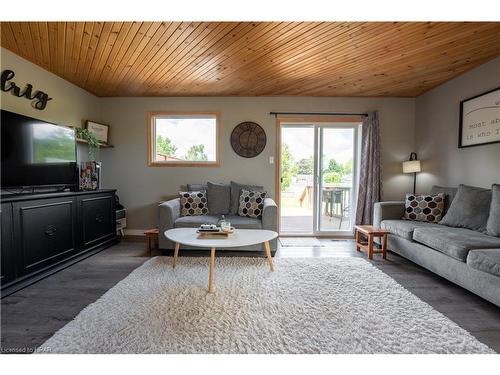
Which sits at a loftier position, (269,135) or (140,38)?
(140,38)

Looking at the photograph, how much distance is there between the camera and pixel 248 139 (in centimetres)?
400

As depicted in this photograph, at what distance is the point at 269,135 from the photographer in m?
4.00

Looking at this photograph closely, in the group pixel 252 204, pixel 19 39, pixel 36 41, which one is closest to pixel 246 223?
pixel 252 204

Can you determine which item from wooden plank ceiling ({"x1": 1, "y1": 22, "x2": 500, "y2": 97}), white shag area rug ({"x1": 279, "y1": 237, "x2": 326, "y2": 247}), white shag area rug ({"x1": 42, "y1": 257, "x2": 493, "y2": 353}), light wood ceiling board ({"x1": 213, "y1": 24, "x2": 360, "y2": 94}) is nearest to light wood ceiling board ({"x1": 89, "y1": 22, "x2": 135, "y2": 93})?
wooden plank ceiling ({"x1": 1, "y1": 22, "x2": 500, "y2": 97})

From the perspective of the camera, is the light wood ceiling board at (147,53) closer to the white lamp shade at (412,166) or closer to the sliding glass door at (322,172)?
the sliding glass door at (322,172)

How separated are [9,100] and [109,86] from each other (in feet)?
4.19

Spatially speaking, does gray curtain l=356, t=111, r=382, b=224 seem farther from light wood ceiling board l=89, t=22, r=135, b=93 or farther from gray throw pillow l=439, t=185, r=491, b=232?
light wood ceiling board l=89, t=22, r=135, b=93

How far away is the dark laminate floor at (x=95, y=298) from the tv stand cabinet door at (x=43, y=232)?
7.8 inches

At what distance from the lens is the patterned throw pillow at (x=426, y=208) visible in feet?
9.88

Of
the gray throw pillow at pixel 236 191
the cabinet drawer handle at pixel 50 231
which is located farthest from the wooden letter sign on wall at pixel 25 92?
Answer: the gray throw pillow at pixel 236 191

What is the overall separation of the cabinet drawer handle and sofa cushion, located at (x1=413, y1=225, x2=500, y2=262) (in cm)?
384
